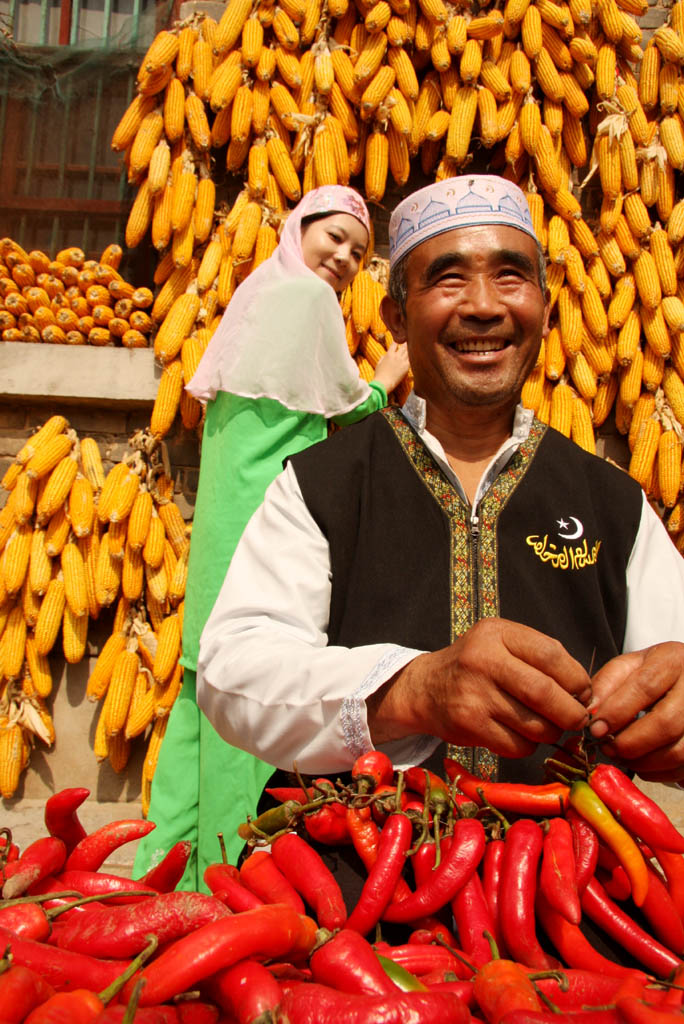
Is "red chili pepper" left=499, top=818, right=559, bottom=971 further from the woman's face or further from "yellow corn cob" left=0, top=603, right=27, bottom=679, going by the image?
"yellow corn cob" left=0, top=603, right=27, bottom=679

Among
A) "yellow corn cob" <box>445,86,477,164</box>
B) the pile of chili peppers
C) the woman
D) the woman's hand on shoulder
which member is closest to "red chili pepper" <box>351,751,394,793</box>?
the pile of chili peppers

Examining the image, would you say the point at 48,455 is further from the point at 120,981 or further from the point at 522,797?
the point at 120,981

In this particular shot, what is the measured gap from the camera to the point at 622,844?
0.96 m

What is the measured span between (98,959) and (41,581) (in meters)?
2.88

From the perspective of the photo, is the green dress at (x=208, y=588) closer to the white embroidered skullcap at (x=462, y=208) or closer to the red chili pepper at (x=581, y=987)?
the white embroidered skullcap at (x=462, y=208)

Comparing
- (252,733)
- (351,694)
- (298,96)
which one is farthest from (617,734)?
(298,96)

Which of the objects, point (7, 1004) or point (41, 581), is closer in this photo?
point (7, 1004)

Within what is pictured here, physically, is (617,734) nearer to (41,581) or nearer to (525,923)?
(525,923)

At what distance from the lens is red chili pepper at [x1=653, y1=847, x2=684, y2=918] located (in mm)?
1004

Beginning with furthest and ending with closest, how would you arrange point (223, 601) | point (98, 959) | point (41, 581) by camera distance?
point (41, 581), point (223, 601), point (98, 959)

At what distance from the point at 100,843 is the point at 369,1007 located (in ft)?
1.79

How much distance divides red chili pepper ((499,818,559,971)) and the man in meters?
0.31

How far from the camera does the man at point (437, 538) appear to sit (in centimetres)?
135

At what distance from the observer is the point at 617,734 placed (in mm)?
1086
